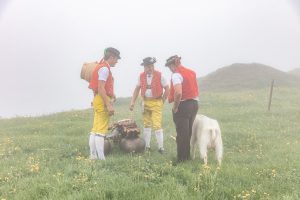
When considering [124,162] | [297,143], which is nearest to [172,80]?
[124,162]

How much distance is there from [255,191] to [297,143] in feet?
23.7

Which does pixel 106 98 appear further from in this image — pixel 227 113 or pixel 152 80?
pixel 227 113

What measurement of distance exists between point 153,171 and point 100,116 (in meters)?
3.20

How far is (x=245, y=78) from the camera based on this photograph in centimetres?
4966

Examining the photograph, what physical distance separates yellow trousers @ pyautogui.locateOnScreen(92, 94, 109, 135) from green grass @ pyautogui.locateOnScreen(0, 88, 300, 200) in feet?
2.92

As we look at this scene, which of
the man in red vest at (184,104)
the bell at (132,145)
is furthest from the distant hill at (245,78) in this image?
the man in red vest at (184,104)

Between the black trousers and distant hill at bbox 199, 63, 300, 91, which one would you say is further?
distant hill at bbox 199, 63, 300, 91

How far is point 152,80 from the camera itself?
1333 centimetres

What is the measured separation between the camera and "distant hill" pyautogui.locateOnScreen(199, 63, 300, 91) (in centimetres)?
4694

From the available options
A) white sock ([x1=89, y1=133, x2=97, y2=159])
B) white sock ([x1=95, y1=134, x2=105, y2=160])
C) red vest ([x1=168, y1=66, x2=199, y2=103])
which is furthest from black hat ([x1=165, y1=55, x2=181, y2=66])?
white sock ([x1=89, y1=133, x2=97, y2=159])

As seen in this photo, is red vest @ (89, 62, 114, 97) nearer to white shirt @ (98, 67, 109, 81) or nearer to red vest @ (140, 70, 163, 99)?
white shirt @ (98, 67, 109, 81)

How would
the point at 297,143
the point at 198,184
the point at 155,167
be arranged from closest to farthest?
the point at 198,184
the point at 155,167
the point at 297,143

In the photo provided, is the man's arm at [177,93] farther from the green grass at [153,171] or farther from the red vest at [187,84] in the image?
the green grass at [153,171]

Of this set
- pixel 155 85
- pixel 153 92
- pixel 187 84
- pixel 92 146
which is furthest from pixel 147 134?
pixel 187 84
